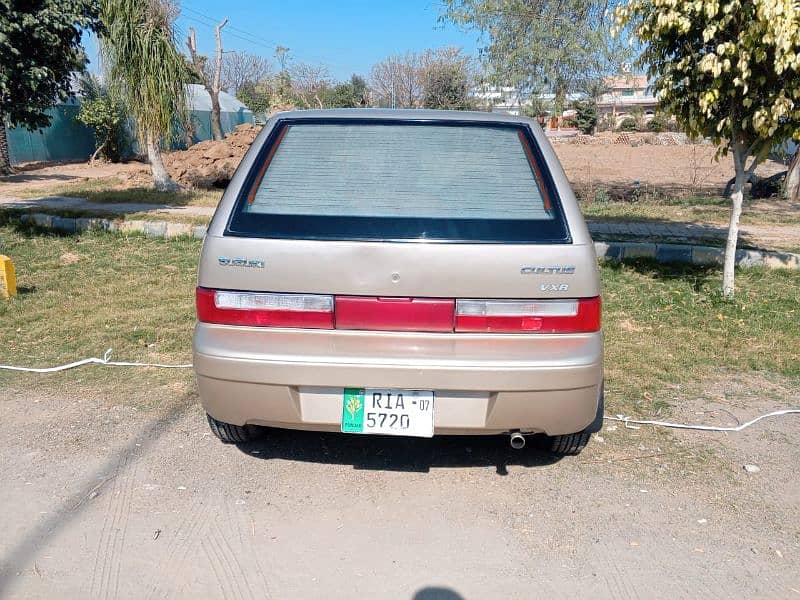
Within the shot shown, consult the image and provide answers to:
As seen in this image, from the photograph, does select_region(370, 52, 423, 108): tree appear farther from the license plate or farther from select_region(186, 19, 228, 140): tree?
the license plate

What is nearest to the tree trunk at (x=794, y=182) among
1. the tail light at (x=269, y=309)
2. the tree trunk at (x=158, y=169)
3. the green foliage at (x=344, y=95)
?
the tree trunk at (x=158, y=169)

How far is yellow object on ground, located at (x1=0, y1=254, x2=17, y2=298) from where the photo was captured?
23.4ft

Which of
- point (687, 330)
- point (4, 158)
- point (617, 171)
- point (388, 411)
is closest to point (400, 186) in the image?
point (388, 411)

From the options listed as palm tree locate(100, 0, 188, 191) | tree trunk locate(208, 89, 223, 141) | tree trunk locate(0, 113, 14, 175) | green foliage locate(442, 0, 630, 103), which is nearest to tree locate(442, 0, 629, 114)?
green foliage locate(442, 0, 630, 103)

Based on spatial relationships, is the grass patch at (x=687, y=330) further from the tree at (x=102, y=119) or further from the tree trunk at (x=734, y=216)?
the tree at (x=102, y=119)

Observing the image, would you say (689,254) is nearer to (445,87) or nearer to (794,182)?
(794,182)

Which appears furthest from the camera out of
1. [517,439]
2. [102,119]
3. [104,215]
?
[102,119]

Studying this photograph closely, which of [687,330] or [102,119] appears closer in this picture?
[687,330]

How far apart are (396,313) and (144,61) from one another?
1359 centimetres

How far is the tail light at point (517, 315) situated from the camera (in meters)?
3.32

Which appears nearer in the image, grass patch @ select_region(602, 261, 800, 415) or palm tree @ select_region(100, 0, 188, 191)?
grass patch @ select_region(602, 261, 800, 415)

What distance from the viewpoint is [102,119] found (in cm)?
2708

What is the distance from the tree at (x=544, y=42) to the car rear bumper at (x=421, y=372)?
13.4 meters

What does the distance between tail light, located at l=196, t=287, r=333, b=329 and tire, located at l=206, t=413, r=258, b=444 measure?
2.63 ft
